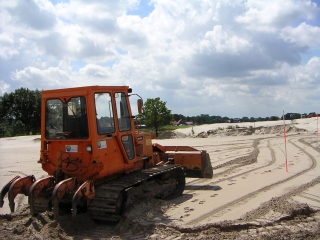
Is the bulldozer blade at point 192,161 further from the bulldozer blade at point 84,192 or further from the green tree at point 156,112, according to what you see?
the green tree at point 156,112

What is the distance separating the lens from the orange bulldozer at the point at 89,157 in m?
6.86

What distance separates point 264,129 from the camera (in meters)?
33.0

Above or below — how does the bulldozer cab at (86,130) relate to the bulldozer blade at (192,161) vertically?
above

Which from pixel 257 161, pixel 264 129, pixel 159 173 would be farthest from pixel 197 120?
pixel 159 173

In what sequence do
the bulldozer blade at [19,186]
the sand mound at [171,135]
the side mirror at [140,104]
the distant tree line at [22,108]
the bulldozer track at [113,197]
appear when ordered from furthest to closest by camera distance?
the distant tree line at [22,108] < the sand mound at [171,135] < the side mirror at [140,104] < the bulldozer blade at [19,186] < the bulldozer track at [113,197]

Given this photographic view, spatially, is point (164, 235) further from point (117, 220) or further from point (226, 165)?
point (226, 165)

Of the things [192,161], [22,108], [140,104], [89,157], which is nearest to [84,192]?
[89,157]

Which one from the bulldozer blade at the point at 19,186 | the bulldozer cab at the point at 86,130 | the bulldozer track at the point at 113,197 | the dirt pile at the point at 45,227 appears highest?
the bulldozer cab at the point at 86,130

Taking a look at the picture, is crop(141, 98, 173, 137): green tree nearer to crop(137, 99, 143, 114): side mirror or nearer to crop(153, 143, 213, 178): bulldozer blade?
crop(153, 143, 213, 178): bulldozer blade

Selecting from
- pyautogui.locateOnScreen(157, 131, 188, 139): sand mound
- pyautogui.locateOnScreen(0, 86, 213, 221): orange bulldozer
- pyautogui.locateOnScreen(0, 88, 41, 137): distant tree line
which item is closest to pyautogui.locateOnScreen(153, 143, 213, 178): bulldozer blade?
pyautogui.locateOnScreen(0, 86, 213, 221): orange bulldozer

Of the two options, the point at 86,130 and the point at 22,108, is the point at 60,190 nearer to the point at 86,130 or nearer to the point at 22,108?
the point at 86,130

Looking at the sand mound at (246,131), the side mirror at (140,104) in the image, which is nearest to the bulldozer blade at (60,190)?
the side mirror at (140,104)

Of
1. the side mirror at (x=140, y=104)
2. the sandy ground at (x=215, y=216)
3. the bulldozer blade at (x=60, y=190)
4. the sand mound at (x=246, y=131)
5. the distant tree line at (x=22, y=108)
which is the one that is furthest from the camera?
the distant tree line at (x=22, y=108)

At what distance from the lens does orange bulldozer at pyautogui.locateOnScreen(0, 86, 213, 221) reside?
686 centimetres
